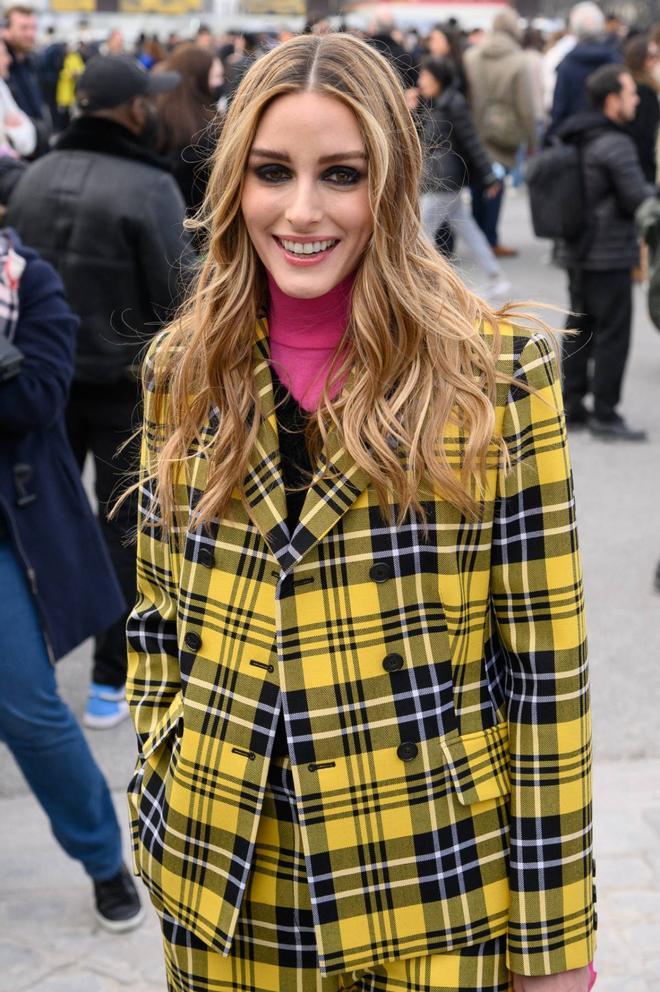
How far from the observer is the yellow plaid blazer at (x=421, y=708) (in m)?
1.77

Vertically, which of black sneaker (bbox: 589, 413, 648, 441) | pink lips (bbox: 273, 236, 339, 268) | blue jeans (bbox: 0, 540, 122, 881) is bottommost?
black sneaker (bbox: 589, 413, 648, 441)

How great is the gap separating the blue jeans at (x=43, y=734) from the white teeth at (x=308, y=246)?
4.81 feet

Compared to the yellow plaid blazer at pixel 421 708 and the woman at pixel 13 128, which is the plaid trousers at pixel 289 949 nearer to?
the yellow plaid blazer at pixel 421 708

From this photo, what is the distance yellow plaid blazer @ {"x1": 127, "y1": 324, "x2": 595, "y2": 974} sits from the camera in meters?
1.77

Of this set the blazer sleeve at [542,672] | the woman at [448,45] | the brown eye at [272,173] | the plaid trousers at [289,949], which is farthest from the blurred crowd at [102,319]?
the woman at [448,45]

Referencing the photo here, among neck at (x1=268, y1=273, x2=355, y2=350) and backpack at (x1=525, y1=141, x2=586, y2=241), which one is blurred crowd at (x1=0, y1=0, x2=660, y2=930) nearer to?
backpack at (x1=525, y1=141, x2=586, y2=241)

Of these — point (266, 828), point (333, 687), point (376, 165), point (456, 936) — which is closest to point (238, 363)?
point (376, 165)

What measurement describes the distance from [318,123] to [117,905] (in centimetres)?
225

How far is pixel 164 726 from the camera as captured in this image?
194cm

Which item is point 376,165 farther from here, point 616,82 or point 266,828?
point 616,82

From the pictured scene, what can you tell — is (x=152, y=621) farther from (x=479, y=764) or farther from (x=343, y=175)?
(x=343, y=175)

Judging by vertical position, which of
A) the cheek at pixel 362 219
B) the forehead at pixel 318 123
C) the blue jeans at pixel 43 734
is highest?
the forehead at pixel 318 123

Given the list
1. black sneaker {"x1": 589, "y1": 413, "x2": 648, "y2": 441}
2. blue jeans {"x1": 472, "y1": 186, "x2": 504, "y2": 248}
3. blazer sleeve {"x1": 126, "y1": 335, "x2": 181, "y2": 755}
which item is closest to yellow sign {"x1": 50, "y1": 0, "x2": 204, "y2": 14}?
blue jeans {"x1": 472, "y1": 186, "x2": 504, "y2": 248}

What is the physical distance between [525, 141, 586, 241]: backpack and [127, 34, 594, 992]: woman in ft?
18.3
